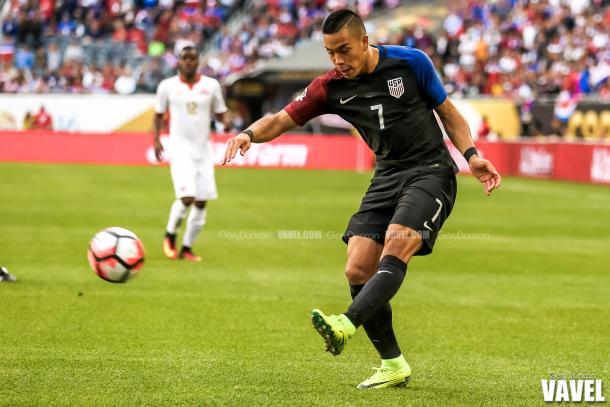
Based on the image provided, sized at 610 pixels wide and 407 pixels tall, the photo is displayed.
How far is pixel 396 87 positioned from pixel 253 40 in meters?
37.4

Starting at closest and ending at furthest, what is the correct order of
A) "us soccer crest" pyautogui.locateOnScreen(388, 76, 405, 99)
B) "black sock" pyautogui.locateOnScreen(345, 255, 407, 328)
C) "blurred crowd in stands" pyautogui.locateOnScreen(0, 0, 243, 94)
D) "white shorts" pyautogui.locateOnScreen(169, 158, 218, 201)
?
"black sock" pyautogui.locateOnScreen(345, 255, 407, 328)
"us soccer crest" pyautogui.locateOnScreen(388, 76, 405, 99)
"white shorts" pyautogui.locateOnScreen(169, 158, 218, 201)
"blurred crowd in stands" pyautogui.locateOnScreen(0, 0, 243, 94)

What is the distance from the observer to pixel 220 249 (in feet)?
49.9

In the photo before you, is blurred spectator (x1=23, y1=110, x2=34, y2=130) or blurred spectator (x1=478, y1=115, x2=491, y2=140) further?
blurred spectator (x1=23, y1=110, x2=34, y2=130)

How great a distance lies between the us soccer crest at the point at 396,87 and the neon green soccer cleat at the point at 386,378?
5.67ft

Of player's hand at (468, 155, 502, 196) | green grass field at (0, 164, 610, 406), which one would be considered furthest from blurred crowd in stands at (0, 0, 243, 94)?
player's hand at (468, 155, 502, 196)

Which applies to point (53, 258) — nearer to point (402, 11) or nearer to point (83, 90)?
point (83, 90)

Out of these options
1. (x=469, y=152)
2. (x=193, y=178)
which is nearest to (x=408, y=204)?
(x=469, y=152)

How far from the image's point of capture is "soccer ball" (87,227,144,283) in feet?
28.8

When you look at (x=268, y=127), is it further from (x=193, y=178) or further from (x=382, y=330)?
(x=193, y=178)

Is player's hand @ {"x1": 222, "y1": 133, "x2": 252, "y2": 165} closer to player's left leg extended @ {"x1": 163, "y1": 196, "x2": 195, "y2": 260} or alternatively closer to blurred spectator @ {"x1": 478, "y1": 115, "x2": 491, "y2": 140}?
player's left leg extended @ {"x1": 163, "y1": 196, "x2": 195, "y2": 260}

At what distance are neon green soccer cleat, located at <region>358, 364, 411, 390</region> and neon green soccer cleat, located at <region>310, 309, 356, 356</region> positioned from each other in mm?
1090

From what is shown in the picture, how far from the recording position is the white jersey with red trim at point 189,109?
46.2ft

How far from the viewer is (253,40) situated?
144ft

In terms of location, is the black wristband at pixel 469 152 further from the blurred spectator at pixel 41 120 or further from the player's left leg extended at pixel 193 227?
the blurred spectator at pixel 41 120
